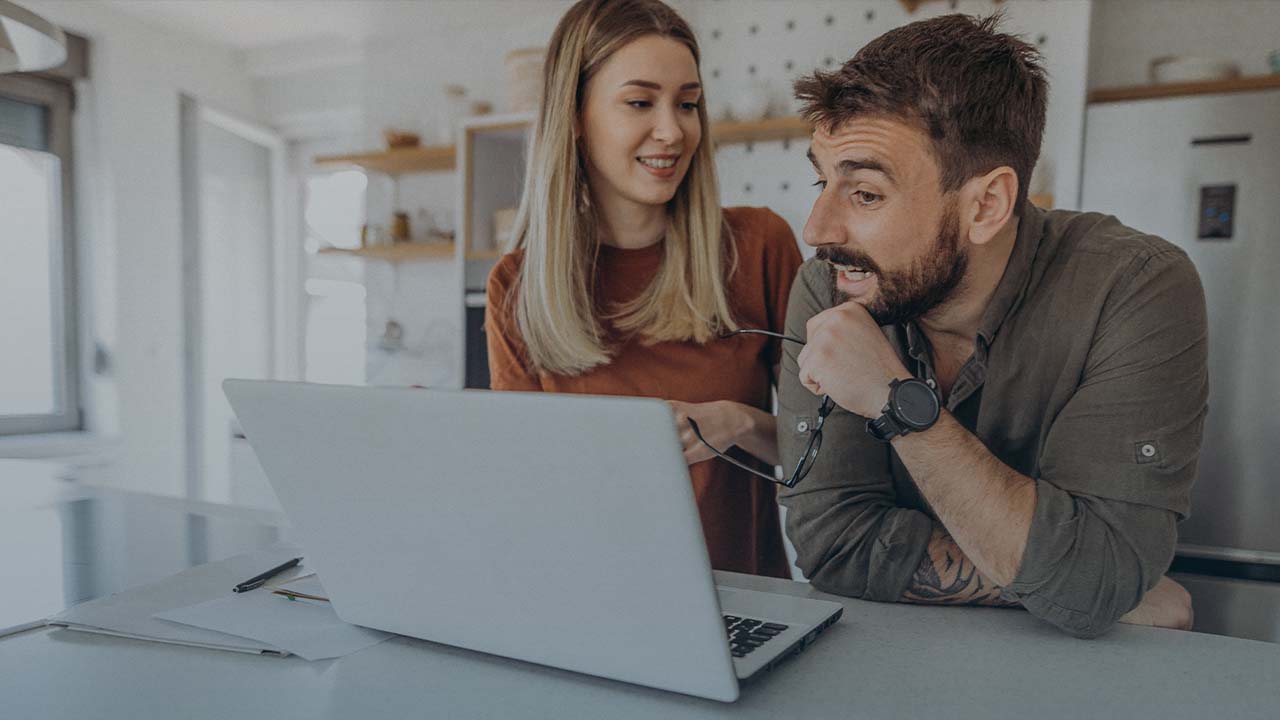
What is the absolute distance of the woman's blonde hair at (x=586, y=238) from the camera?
1.38 m

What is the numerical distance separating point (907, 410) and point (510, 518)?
0.45 metres

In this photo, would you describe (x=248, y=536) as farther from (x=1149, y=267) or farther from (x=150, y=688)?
(x=1149, y=267)

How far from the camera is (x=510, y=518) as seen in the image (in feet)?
2.02

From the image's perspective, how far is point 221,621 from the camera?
799 mm

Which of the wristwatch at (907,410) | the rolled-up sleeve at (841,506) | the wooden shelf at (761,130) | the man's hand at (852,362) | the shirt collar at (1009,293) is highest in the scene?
the wooden shelf at (761,130)

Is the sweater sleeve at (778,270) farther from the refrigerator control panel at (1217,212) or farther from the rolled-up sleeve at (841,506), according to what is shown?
the refrigerator control panel at (1217,212)

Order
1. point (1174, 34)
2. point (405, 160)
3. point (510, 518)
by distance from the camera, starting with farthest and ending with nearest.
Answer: point (405, 160), point (1174, 34), point (510, 518)

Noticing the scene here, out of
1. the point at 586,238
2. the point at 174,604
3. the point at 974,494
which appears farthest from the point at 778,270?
the point at 174,604

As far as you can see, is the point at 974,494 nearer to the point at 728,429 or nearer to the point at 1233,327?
the point at 728,429

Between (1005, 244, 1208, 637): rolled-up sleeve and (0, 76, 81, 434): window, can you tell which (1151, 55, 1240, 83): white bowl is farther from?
(0, 76, 81, 434): window

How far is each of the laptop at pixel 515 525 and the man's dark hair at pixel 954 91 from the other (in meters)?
0.58

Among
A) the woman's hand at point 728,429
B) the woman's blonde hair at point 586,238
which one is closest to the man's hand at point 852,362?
the woman's hand at point 728,429

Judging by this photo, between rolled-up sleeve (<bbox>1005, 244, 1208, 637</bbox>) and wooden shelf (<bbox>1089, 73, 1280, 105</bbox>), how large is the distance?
2001mm

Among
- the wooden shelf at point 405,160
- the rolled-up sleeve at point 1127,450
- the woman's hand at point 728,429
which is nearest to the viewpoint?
the rolled-up sleeve at point 1127,450
